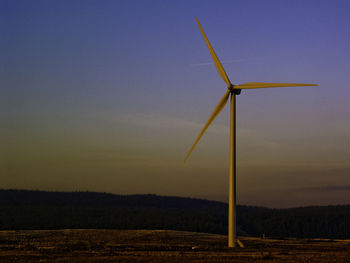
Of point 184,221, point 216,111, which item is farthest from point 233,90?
point 184,221

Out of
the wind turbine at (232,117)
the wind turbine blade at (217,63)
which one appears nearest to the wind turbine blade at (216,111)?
the wind turbine at (232,117)

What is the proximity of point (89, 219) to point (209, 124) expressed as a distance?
4212 inches

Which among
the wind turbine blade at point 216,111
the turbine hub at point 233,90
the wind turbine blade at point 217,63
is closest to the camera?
the wind turbine blade at point 216,111

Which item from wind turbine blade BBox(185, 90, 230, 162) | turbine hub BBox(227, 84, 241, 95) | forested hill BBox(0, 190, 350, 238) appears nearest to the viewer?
wind turbine blade BBox(185, 90, 230, 162)

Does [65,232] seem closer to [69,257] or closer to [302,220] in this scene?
[69,257]

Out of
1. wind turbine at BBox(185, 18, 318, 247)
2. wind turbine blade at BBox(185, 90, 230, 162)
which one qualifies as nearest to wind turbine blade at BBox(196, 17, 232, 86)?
wind turbine at BBox(185, 18, 318, 247)

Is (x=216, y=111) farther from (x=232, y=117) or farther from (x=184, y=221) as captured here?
(x=184, y=221)

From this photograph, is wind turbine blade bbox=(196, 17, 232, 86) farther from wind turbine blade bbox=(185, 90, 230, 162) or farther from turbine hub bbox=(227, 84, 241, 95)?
wind turbine blade bbox=(185, 90, 230, 162)

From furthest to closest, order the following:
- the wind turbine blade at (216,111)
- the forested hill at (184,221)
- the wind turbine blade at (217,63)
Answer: the forested hill at (184,221) < the wind turbine blade at (217,63) < the wind turbine blade at (216,111)

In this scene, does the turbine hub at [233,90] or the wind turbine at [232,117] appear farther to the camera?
the turbine hub at [233,90]

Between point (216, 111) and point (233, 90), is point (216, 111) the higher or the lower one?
the lower one

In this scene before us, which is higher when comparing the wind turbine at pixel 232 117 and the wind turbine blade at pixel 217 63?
the wind turbine blade at pixel 217 63

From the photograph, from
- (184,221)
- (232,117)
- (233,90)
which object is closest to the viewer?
(232,117)

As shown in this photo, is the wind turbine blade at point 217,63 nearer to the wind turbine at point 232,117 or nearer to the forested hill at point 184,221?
the wind turbine at point 232,117
